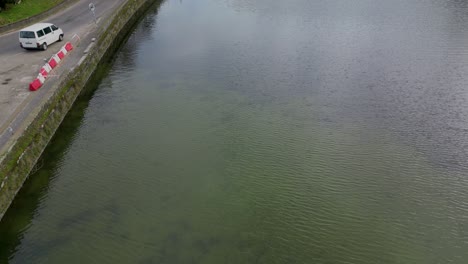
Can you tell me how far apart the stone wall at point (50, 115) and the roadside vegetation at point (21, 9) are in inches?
358

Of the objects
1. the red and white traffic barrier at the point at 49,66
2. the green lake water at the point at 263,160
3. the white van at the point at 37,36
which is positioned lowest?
the green lake water at the point at 263,160

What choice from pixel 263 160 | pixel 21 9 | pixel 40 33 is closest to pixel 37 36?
pixel 40 33

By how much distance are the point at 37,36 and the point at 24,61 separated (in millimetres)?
2630

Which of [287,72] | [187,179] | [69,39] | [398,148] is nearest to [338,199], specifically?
[398,148]

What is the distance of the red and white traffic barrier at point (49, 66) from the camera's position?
25.4 meters

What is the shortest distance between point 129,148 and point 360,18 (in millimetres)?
31806

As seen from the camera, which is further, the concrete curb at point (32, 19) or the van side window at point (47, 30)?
the concrete curb at point (32, 19)

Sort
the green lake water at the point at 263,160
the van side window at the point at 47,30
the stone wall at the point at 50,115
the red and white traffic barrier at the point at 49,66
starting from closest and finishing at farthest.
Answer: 1. the green lake water at the point at 263,160
2. the stone wall at the point at 50,115
3. the red and white traffic barrier at the point at 49,66
4. the van side window at the point at 47,30

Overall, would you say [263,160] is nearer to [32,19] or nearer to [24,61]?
[24,61]

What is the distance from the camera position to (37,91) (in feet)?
82.9

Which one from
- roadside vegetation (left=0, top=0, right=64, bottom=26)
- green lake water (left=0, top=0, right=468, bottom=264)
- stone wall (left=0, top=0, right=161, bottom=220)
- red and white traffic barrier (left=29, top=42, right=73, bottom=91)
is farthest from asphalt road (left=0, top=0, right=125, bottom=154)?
green lake water (left=0, top=0, right=468, bottom=264)

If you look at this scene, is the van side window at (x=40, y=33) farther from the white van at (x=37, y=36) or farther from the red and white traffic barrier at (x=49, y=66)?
the red and white traffic barrier at (x=49, y=66)

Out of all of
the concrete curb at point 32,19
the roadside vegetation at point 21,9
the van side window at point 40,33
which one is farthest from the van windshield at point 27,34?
the roadside vegetation at point 21,9

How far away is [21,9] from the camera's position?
40.8 meters
